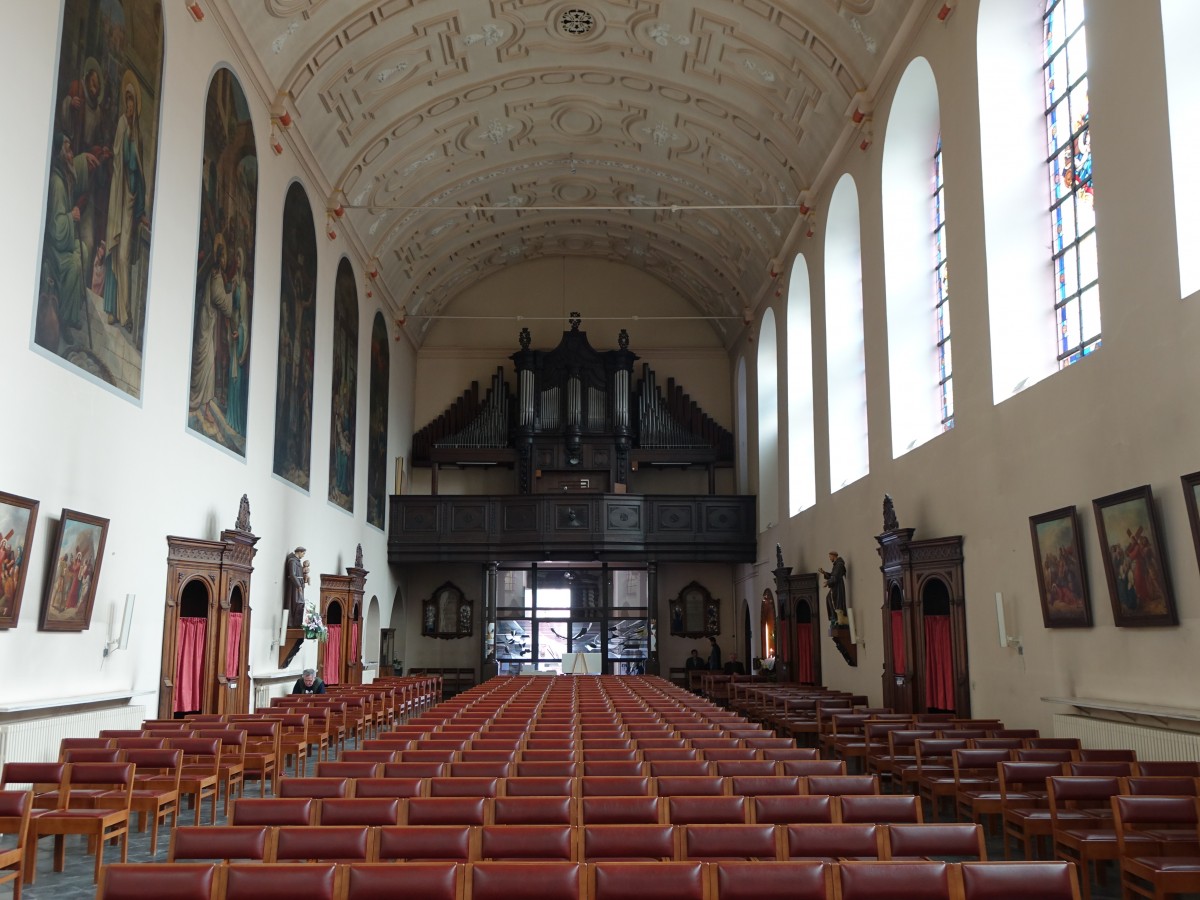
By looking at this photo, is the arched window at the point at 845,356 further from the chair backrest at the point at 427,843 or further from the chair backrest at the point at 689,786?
the chair backrest at the point at 427,843

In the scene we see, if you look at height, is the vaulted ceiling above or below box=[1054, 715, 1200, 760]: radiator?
above

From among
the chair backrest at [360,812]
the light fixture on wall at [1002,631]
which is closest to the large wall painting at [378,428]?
the light fixture on wall at [1002,631]

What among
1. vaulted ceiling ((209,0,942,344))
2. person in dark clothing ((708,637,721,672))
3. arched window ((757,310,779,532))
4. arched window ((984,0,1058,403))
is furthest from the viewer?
person in dark clothing ((708,637,721,672))

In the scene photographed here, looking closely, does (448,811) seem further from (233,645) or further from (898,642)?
(898,642)

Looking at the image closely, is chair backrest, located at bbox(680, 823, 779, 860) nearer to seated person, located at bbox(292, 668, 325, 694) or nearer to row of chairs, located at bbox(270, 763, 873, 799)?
row of chairs, located at bbox(270, 763, 873, 799)

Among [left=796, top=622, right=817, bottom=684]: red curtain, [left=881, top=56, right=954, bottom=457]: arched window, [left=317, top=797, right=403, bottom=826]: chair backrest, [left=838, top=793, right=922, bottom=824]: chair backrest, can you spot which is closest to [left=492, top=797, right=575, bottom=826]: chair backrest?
[left=317, top=797, right=403, bottom=826]: chair backrest

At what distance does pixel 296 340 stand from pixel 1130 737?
1399 cm

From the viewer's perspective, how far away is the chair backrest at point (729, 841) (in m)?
4.60

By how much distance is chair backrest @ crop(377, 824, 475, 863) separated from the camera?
4523 millimetres

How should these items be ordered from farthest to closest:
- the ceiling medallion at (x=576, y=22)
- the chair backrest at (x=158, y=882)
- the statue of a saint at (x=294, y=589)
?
the ceiling medallion at (x=576, y=22), the statue of a saint at (x=294, y=589), the chair backrest at (x=158, y=882)

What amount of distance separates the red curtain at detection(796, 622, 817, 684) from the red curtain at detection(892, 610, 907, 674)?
5.17 m

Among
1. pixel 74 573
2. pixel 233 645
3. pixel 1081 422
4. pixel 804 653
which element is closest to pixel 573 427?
pixel 804 653

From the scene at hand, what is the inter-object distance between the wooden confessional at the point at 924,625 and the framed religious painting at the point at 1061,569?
233 cm

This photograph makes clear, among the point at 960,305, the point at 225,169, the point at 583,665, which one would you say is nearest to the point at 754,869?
the point at 960,305
